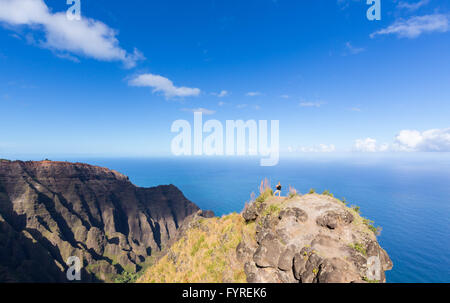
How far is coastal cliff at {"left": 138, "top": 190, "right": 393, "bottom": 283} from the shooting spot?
11.5 m

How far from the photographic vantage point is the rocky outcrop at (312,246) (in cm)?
1123

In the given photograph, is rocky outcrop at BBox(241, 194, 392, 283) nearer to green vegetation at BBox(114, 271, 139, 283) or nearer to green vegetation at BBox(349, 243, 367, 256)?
green vegetation at BBox(349, 243, 367, 256)

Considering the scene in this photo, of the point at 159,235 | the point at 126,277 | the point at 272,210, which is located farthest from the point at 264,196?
the point at 159,235

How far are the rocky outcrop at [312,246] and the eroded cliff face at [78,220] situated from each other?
71163 millimetres

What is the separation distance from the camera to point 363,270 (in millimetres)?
11086

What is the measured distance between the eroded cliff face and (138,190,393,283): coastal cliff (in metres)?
65.5

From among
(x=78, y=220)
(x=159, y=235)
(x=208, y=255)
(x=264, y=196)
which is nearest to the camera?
(x=264, y=196)

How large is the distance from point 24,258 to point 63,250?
49.2 feet

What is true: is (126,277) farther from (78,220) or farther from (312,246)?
(312,246)

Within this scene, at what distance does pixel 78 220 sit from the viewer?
9369cm

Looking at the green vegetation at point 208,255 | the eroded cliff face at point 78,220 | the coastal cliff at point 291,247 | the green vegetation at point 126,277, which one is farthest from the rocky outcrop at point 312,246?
the green vegetation at point 126,277

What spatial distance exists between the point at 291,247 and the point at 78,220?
383ft
